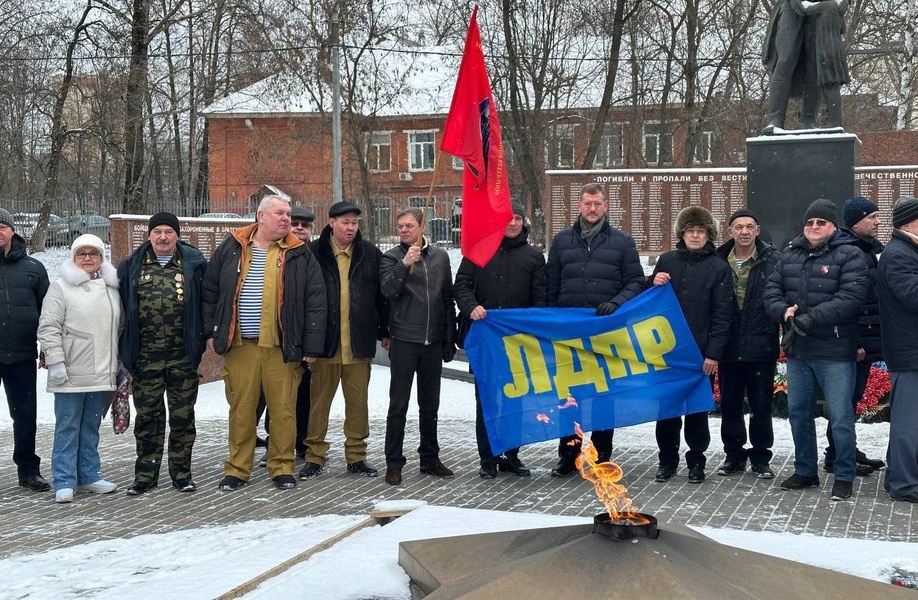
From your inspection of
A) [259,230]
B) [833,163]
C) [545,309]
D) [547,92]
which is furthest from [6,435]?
[547,92]

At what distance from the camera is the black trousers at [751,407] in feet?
23.4

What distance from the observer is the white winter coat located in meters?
6.90

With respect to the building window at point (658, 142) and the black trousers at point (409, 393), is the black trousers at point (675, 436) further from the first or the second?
the building window at point (658, 142)

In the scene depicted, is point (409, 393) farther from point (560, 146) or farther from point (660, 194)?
point (560, 146)

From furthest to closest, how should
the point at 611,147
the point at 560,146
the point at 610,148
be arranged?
the point at 610,148 < the point at 611,147 < the point at 560,146

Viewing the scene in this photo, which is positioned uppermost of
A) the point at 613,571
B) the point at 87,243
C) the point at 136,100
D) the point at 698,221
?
the point at 136,100

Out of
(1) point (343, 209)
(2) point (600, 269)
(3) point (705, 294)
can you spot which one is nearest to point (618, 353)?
(2) point (600, 269)

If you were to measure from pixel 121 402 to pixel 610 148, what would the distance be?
94.4ft

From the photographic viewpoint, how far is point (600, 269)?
714cm

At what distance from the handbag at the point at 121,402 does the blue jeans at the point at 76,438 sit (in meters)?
0.09

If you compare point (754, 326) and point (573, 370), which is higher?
point (754, 326)

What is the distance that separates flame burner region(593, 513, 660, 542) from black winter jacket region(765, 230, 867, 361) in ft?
10.1

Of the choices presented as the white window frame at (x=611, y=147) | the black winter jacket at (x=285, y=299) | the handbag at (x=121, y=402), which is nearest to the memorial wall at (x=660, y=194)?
the black winter jacket at (x=285, y=299)

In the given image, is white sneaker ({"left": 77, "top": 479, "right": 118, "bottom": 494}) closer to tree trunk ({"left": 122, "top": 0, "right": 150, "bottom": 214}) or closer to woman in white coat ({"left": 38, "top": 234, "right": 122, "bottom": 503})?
woman in white coat ({"left": 38, "top": 234, "right": 122, "bottom": 503})
